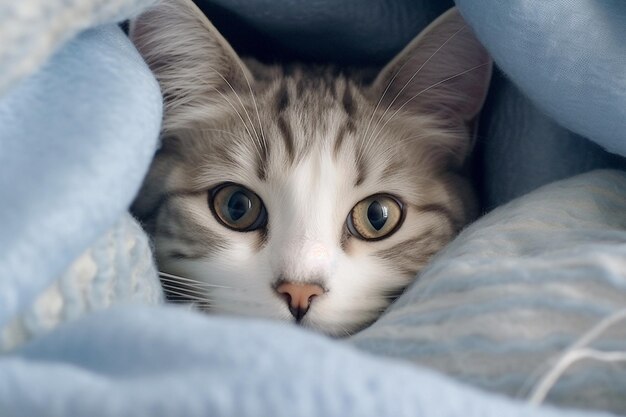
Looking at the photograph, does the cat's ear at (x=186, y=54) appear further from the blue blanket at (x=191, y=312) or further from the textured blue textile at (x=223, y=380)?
the textured blue textile at (x=223, y=380)

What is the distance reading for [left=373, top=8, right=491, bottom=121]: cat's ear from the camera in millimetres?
1031

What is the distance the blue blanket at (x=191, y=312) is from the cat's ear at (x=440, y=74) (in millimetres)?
170

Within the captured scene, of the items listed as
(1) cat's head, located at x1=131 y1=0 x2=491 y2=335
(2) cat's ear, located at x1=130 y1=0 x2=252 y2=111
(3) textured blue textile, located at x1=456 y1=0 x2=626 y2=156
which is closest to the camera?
(3) textured blue textile, located at x1=456 y1=0 x2=626 y2=156

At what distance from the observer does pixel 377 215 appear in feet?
3.30

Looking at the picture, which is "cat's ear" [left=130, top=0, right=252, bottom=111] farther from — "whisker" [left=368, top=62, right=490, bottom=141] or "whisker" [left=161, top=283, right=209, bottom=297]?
"whisker" [left=161, top=283, right=209, bottom=297]

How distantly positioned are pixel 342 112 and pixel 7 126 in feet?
1.84

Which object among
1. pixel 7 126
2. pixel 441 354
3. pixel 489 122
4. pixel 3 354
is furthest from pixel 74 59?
pixel 489 122

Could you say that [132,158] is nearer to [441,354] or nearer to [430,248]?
[441,354]

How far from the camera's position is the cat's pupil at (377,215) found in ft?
3.28

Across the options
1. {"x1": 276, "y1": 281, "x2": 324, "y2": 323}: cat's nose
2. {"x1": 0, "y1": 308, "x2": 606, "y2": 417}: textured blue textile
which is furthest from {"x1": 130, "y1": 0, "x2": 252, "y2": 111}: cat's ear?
{"x1": 0, "y1": 308, "x2": 606, "y2": 417}: textured blue textile

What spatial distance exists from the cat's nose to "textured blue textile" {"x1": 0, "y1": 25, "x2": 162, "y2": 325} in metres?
0.26

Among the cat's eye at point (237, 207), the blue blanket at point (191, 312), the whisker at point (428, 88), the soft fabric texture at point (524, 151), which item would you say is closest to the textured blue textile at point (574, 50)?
the blue blanket at point (191, 312)

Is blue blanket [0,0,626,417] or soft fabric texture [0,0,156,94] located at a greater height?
soft fabric texture [0,0,156,94]

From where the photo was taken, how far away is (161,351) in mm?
483
